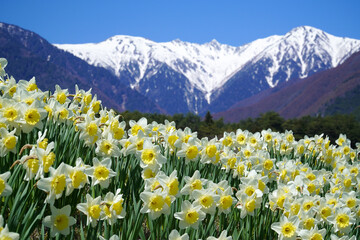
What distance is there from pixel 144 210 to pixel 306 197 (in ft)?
5.37

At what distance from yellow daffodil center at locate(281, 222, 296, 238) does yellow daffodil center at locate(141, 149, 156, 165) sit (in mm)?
1203

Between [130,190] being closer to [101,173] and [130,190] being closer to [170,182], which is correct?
[101,173]

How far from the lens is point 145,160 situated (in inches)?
110

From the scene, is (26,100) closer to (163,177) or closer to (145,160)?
(145,160)

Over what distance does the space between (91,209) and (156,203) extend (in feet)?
1.49

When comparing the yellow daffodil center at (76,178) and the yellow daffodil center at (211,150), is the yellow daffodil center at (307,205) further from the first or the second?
the yellow daffodil center at (76,178)

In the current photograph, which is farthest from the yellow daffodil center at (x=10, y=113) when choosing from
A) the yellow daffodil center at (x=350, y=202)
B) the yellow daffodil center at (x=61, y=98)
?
the yellow daffodil center at (x=350, y=202)

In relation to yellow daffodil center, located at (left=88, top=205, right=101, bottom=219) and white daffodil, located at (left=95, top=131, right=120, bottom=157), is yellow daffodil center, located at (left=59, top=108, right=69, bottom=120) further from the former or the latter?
yellow daffodil center, located at (left=88, top=205, right=101, bottom=219)

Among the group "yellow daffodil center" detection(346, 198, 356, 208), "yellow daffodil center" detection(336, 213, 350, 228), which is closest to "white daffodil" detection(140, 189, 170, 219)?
"yellow daffodil center" detection(336, 213, 350, 228)

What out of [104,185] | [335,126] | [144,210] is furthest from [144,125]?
[335,126]

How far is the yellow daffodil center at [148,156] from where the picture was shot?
280 centimetres

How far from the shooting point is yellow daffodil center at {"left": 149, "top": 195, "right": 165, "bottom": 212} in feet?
7.75

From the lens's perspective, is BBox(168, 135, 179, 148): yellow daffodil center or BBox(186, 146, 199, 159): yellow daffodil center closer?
BBox(186, 146, 199, 159): yellow daffodil center

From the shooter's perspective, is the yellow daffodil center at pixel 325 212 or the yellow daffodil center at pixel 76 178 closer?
the yellow daffodil center at pixel 76 178
